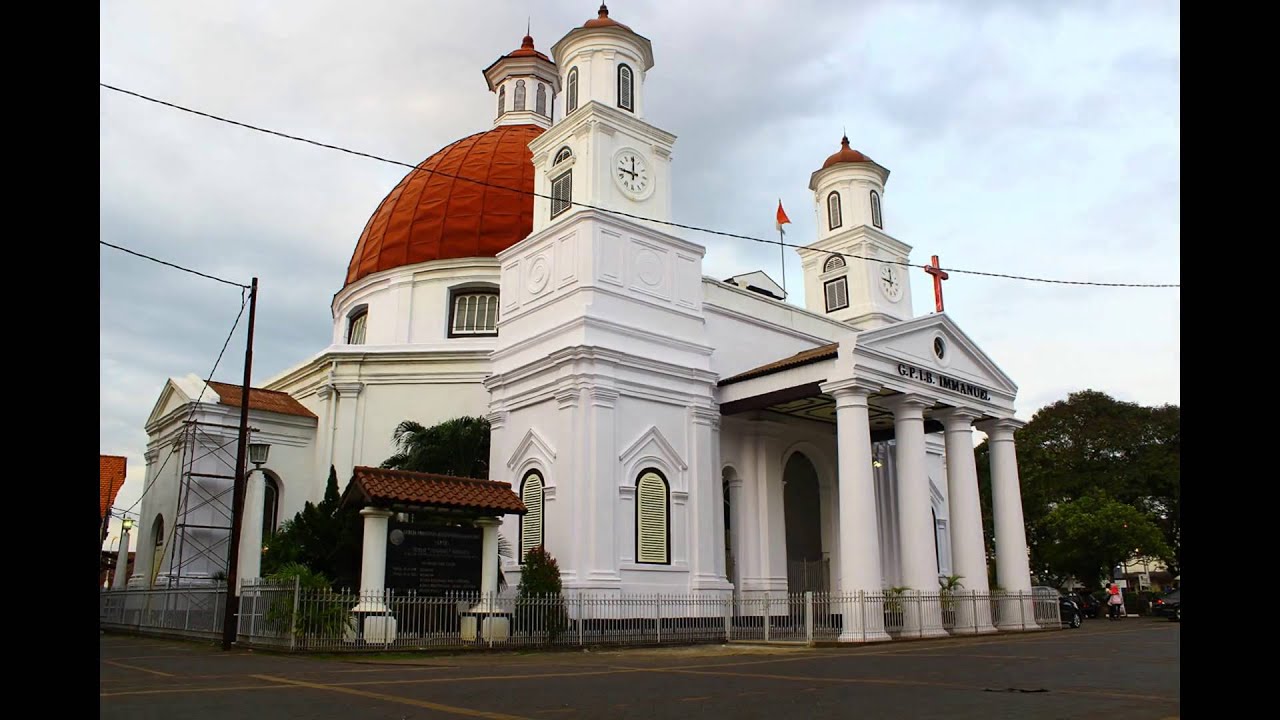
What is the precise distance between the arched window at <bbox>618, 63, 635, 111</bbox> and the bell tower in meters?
9.76

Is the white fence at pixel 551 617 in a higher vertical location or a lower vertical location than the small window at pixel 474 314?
lower

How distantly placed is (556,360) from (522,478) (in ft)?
10.5

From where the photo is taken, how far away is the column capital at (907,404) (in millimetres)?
22530

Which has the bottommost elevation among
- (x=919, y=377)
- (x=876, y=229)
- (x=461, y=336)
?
(x=919, y=377)

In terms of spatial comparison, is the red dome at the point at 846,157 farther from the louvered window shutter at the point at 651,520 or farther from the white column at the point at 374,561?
the white column at the point at 374,561

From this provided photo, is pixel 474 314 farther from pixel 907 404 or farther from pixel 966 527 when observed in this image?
pixel 966 527

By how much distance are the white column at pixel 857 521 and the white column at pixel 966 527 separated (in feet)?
11.3

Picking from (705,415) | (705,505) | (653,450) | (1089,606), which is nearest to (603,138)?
(705,415)

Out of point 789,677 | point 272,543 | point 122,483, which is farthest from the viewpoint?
point 122,483

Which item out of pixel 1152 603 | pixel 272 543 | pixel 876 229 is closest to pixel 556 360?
pixel 272 543

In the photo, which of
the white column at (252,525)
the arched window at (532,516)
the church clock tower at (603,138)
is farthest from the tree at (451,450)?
the church clock tower at (603,138)

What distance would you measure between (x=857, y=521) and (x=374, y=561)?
1030cm

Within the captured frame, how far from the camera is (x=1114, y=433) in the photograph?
45312mm
